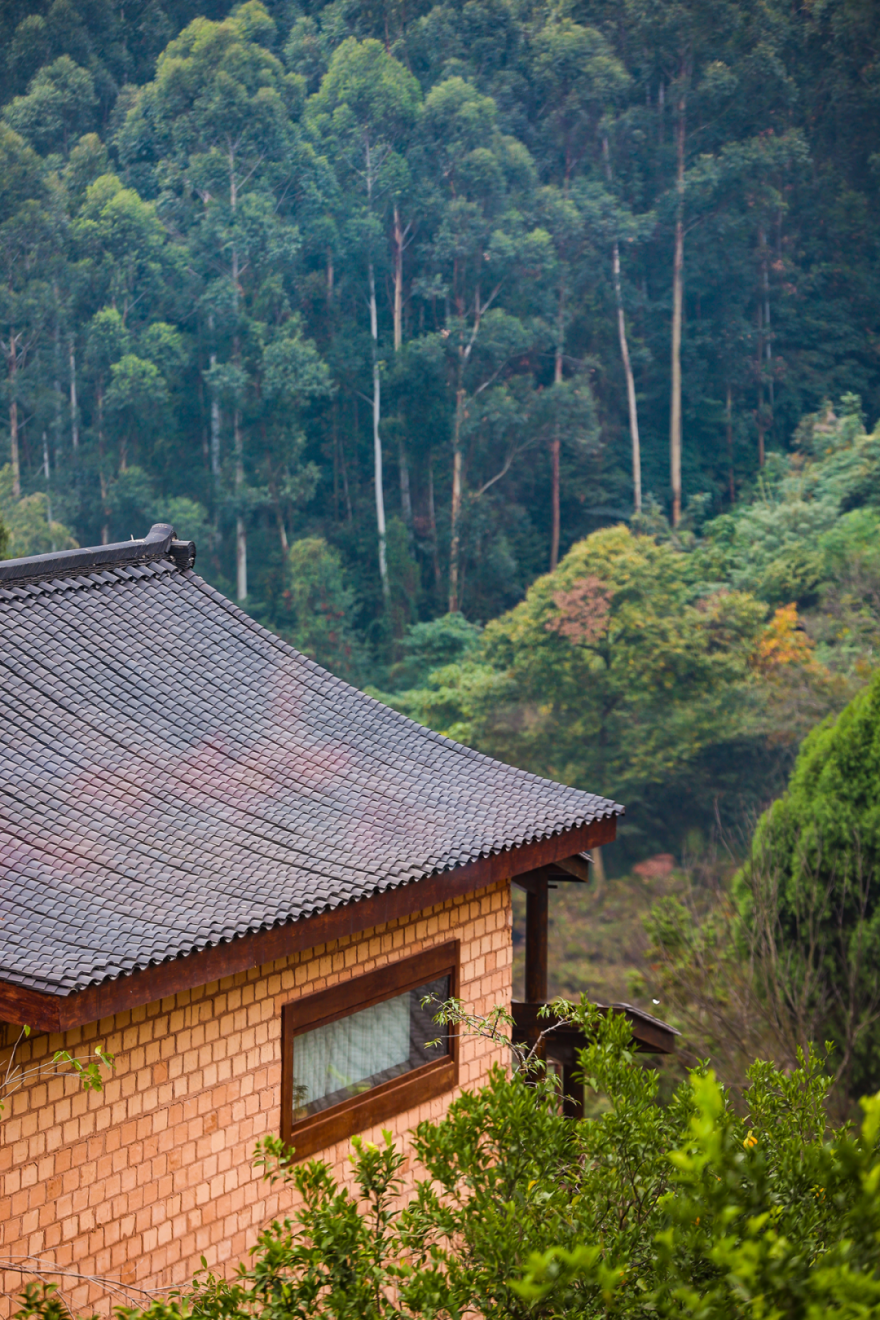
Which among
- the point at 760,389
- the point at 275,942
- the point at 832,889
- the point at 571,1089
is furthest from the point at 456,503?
the point at 275,942

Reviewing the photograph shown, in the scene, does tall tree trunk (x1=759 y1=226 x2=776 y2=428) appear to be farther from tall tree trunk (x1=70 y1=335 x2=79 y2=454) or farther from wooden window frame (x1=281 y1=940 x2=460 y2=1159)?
wooden window frame (x1=281 y1=940 x2=460 y2=1159)

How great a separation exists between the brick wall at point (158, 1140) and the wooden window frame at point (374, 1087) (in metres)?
0.06

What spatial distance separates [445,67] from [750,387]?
1241 centimetres

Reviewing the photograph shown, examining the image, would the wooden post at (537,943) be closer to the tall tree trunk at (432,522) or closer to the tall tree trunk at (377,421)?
the tall tree trunk at (377,421)

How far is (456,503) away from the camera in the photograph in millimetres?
34906

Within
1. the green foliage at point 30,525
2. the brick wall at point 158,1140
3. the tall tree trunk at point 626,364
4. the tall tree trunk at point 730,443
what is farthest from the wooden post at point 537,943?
the tall tree trunk at point 730,443

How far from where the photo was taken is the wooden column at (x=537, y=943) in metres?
7.62

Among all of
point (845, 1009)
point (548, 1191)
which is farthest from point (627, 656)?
point (548, 1191)

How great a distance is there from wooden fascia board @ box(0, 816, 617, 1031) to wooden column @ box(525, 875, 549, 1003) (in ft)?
2.18

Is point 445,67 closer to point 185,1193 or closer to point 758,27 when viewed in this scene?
point 758,27

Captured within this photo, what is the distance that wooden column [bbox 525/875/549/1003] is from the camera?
7617 millimetres

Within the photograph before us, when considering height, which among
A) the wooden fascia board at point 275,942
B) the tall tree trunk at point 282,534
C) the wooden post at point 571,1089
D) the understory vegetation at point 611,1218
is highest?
the understory vegetation at point 611,1218

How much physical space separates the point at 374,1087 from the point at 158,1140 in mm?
1349

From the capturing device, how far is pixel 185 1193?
5.53 metres
